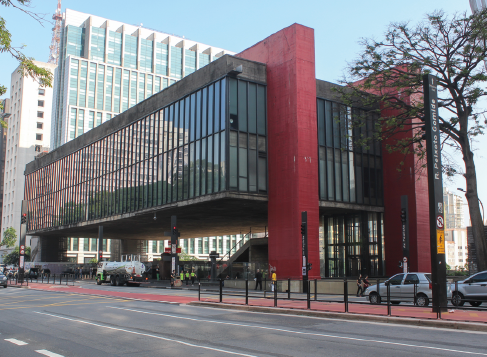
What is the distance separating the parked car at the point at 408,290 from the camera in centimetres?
2048

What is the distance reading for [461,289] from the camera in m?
21.3

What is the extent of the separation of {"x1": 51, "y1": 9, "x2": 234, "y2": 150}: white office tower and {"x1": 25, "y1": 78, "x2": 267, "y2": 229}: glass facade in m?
64.0

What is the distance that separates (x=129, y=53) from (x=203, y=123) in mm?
107132

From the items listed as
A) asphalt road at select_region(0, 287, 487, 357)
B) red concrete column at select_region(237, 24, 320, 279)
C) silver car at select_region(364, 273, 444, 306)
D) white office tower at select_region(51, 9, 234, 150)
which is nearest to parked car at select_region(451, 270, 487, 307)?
silver car at select_region(364, 273, 444, 306)

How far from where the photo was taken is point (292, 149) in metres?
34.3

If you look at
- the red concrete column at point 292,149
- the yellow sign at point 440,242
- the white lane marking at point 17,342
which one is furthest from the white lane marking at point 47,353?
the red concrete column at point 292,149

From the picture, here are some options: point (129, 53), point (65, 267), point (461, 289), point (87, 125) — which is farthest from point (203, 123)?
point (129, 53)

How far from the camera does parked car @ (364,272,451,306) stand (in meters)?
20.5

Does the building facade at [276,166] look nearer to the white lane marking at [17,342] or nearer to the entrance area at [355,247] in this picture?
the entrance area at [355,247]

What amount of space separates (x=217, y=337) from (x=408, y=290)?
1307 cm

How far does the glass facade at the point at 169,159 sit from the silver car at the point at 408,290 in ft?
49.0

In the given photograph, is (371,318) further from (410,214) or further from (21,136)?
(21,136)

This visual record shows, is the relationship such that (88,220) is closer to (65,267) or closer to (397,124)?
(65,267)

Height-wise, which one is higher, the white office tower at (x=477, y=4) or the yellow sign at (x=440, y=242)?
the white office tower at (x=477, y=4)
